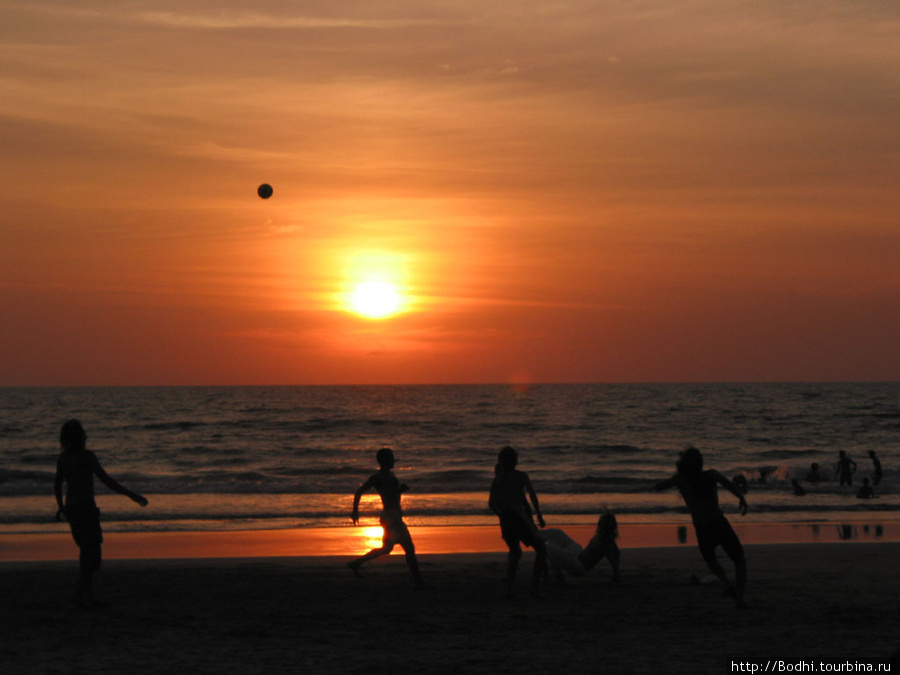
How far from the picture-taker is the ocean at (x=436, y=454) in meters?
25.7

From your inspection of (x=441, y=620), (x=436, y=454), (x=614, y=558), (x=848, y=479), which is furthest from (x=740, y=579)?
(x=436, y=454)

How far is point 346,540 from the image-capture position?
771 inches

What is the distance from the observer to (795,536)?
19750 millimetres

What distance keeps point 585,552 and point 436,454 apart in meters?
41.8

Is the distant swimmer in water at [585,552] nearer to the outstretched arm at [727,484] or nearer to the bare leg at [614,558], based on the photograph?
the bare leg at [614,558]

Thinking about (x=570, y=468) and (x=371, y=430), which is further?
(x=371, y=430)

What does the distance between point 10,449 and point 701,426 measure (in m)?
46.1

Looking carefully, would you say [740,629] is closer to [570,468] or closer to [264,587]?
[264,587]

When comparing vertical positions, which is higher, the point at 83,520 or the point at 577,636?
the point at 83,520

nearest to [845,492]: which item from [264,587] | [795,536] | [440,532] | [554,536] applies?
[795,536]

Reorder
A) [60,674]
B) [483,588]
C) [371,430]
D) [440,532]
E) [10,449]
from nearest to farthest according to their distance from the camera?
[60,674] → [483,588] → [440,532] → [10,449] → [371,430]

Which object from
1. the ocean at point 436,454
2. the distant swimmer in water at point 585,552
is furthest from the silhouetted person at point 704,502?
the ocean at point 436,454

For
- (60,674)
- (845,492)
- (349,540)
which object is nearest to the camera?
(60,674)

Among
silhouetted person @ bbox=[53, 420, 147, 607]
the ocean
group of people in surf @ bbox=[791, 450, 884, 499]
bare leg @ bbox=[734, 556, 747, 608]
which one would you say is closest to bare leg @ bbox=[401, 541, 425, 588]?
silhouetted person @ bbox=[53, 420, 147, 607]
